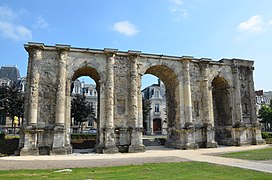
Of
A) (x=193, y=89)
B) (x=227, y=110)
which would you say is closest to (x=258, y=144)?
(x=227, y=110)

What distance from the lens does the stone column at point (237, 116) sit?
2158 centimetres

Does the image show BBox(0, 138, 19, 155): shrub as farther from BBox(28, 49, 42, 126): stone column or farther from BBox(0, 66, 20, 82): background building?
BBox(0, 66, 20, 82): background building

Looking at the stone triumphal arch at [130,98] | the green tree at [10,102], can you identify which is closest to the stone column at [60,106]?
the stone triumphal arch at [130,98]

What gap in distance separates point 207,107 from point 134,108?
6914 mm

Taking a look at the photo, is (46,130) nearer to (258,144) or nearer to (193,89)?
(193,89)

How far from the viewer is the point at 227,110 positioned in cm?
2323

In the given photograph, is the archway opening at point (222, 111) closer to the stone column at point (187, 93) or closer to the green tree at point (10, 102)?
the stone column at point (187, 93)

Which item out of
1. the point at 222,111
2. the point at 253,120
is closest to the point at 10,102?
the point at 222,111

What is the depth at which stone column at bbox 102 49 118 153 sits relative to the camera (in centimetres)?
1762

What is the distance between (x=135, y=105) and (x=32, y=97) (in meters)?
7.81

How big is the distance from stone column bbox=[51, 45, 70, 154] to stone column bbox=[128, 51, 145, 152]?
5.17 m

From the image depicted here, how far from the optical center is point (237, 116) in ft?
73.2

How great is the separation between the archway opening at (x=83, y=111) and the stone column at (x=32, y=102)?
308cm

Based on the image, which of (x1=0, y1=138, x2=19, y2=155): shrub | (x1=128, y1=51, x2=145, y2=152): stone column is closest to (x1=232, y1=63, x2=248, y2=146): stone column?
(x1=128, y1=51, x2=145, y2=152): stone column
